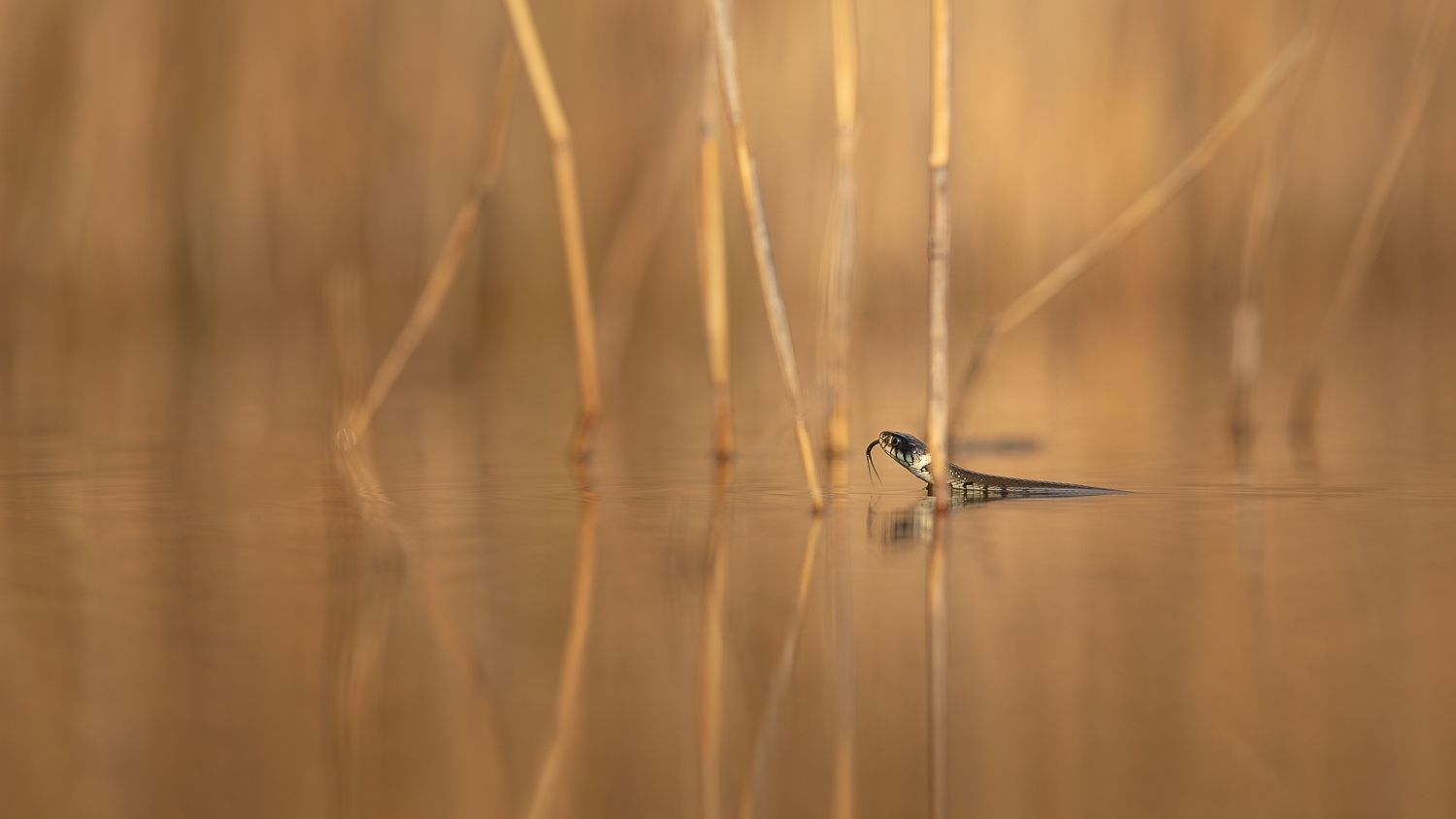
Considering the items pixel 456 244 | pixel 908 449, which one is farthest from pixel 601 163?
pixel 908 449

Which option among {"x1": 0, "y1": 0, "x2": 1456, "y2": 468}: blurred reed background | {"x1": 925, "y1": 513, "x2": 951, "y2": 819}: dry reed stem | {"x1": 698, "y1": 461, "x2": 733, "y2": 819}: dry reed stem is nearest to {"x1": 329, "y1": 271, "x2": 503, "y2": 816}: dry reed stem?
{"x1": 698, "y1": 461, "x2": 733, "y2": 819}: dry reed stem

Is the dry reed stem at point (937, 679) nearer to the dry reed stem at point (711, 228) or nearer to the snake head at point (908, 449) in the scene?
the snake head at point (908, 449)

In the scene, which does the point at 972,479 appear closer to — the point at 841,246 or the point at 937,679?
the point at 841,246

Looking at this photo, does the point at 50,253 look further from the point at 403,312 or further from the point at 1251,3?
the point at 1251,3

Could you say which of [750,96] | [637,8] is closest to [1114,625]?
[750,96]

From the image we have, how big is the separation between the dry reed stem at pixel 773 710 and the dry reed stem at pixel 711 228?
0.93 m

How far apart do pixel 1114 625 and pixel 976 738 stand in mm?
379

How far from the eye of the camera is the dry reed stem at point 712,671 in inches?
41.4

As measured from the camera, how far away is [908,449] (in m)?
2.69

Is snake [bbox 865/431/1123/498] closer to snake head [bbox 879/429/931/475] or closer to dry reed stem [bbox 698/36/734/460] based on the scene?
snake head [bbox 879/429/931/475]

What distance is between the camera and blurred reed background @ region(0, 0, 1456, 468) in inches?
223

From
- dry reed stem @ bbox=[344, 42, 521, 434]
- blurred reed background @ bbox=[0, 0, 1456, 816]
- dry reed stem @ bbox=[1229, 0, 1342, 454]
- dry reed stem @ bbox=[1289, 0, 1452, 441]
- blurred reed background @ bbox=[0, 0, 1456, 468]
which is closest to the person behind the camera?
blurred reed background @ bbox=[0, 0, 1456, 816]

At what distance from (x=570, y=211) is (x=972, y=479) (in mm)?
834

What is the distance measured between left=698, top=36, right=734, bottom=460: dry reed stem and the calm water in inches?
12.6
